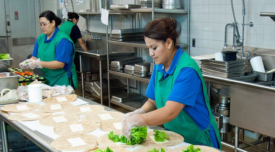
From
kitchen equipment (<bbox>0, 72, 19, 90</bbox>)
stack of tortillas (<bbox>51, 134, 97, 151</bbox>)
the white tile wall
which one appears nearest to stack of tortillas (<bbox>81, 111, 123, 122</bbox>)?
stack of tortillas (<bbox>51, 134, 97, 151</bbox>)

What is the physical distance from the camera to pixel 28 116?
2.45 meters

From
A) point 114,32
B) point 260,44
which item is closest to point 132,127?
point 260,44

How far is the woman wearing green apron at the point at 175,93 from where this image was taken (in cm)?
187

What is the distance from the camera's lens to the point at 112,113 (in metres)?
2.48

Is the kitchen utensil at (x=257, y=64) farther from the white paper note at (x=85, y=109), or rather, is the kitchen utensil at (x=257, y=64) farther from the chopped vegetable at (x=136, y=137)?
the chopped vegetable at (x=136, y=137)

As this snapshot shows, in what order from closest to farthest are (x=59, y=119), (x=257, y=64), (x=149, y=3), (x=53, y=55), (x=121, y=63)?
(x=59, y=119)
(x=257, y=64)
(x=53, y=55)
(x=149, y=3)
(x=121, y=63)

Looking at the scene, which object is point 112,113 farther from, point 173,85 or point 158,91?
point 173,85

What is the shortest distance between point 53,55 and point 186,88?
234 centimetres

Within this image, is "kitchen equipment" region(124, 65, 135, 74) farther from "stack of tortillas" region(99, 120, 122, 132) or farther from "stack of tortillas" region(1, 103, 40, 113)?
"stack of tortillas" region(99, 120, 122, 132)

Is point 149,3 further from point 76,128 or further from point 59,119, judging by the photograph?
point 76,128

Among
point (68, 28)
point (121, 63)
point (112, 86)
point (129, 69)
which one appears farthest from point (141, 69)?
point (68, 28)

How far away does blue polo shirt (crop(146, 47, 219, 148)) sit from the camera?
1868 mm

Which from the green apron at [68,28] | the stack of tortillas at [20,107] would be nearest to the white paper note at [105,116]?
the stack of tortillas at [20,107]

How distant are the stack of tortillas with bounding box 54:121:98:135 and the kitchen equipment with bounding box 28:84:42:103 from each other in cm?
71
